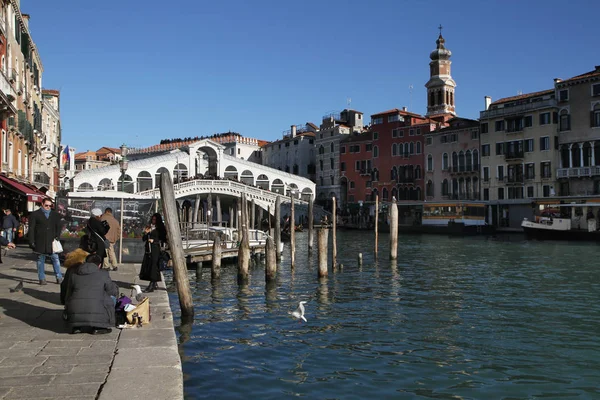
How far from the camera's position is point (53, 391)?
15.5 ft

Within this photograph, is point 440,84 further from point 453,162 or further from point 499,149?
point 499,149

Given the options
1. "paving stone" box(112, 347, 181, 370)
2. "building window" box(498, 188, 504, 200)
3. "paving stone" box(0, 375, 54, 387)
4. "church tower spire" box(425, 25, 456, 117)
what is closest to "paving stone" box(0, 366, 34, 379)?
"paving stone" box(0, 375, 54, 387)

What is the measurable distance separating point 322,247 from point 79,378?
12.3m

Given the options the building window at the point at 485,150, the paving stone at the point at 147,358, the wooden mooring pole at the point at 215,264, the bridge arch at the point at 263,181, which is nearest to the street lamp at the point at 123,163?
the wooden mooring pole at the point at 215,264

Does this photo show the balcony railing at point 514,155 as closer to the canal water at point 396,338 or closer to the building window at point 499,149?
the building window at point 499,149

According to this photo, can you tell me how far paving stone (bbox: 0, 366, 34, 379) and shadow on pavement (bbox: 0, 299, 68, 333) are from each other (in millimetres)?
1472

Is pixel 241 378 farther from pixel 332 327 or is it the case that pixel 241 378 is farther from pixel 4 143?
pixel 4 143

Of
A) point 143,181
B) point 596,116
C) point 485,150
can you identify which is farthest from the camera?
point 143,181

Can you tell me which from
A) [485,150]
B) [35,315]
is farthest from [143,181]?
[35,315]

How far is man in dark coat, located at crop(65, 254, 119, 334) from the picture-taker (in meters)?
6.45

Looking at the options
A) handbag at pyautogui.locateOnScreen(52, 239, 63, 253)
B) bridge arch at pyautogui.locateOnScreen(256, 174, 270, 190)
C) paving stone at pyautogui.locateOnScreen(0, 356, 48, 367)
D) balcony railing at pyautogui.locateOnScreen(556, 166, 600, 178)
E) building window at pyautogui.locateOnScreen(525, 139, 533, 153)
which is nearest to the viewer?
paving stone at pyautogui.locateOnScreen(0, 356, 48, 367)

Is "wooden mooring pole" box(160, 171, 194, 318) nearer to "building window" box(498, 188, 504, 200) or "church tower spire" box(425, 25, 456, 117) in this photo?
"building window" box(498, 188, 504, 200)

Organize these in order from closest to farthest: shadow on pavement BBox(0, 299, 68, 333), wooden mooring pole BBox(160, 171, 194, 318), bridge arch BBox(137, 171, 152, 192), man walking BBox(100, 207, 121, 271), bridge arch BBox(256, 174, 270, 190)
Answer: shadow on pavement BBox(0, 299, 68, 333)
wooden mooring pole BBox(160, 171, 194, 318)
man walking BBox(100, 207, 121, 271)
bridge arch BBox(137, 171, 152, 192)
bridge arch BBox(256, 174, 270, 190)

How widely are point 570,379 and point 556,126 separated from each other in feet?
128
